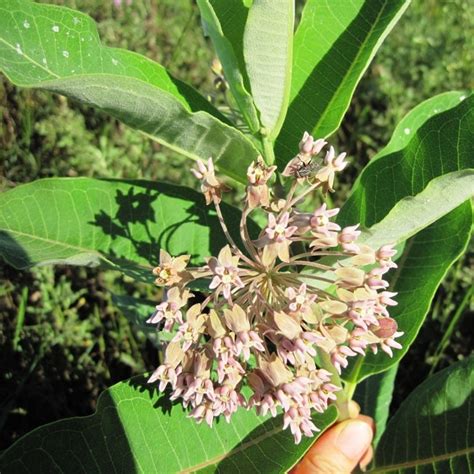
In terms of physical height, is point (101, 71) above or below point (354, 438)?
above

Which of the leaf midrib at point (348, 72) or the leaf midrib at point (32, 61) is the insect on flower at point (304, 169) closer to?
the leaf midrib at point (348, 72)

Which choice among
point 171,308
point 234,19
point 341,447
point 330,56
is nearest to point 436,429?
point 341,447

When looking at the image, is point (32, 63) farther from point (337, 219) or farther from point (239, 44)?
point (337, 219)

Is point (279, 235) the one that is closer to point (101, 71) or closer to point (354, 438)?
point (101, 71)

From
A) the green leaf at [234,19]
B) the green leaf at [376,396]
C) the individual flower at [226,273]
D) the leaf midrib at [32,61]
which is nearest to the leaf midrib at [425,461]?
the green leaf at [376,396]

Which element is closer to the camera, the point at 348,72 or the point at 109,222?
the point at 348,72

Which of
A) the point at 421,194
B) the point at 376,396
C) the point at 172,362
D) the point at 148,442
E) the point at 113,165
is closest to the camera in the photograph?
the point at 421,194

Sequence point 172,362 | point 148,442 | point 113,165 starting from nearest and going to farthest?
point 172,362
point 148,442
point 113,165
